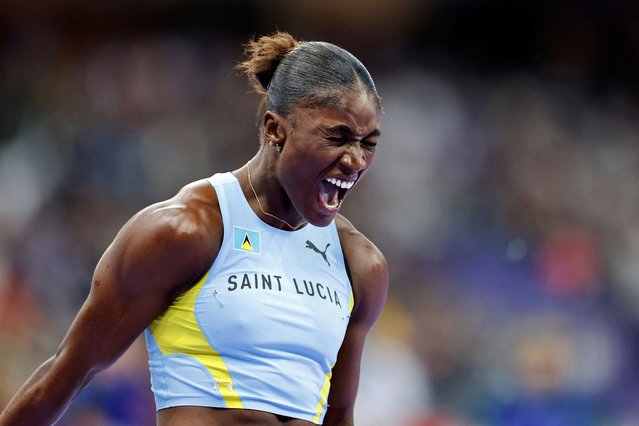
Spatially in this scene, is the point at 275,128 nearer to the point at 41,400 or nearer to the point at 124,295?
the point at 124,295

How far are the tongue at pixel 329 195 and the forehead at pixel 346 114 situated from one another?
0.20 metres

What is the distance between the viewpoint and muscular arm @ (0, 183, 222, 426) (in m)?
2.58

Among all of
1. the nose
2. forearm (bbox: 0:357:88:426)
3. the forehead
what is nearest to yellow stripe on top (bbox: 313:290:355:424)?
the nose

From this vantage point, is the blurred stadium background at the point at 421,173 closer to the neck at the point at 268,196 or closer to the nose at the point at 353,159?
the neck at the point at 268,196

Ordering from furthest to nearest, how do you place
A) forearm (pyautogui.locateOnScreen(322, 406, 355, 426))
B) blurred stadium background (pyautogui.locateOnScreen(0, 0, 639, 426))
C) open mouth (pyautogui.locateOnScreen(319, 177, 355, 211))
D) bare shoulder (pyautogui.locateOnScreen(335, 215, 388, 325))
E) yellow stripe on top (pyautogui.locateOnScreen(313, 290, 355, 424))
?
blurred stadium background (pyautogui.locateOnScreen(0, 0, 639, 426)) → forearm (pyautogui.locateOnScreen(322, 406, 355, 426)) → bare shoulder (pyautogui.locateOnScreen(335, 215, 388, 325)) → yellow stripe on top (pyautogui.locateOnScreen(313, 290, 355, 424)) → open mouth (pyautogui.locateOnScreen(319, 177, 355, 211))

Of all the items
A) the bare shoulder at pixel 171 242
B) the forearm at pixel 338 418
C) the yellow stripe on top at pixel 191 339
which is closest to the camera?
the bare shoulder at pixel 171 242

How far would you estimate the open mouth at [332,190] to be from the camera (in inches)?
110

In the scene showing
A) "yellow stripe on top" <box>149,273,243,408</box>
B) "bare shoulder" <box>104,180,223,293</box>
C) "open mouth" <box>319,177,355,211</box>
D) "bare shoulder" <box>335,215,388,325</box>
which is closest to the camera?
"bare shoulder" <box>104,180,223,293</box>

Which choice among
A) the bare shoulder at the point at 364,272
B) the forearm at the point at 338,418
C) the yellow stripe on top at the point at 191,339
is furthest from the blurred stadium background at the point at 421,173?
the yellow stripe on top at the point at 191,339

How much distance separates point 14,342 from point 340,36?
10.9ft

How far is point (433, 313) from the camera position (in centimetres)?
620

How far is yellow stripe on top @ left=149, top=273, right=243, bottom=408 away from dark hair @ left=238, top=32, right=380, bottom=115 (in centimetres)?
63

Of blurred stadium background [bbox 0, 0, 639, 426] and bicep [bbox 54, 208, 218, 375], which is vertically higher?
bicep [bbox 54, 208, 218, 375]

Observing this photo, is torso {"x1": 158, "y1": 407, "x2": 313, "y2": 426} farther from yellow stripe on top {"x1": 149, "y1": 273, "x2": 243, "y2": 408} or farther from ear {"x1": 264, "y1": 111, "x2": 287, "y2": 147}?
ear {"x1": 264, "y1": 111, "x2": 287, "y2": 147}
